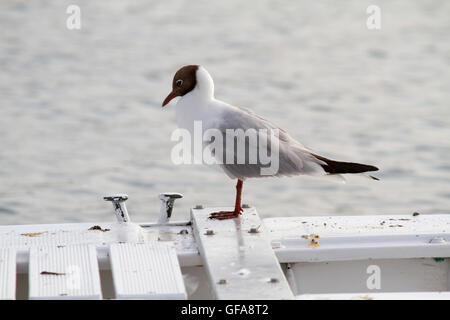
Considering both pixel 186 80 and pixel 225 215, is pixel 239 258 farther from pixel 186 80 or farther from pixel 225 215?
pixel 186 80

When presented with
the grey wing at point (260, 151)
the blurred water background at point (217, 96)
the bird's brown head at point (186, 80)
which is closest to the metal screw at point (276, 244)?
the grey wing at point (260, 151)

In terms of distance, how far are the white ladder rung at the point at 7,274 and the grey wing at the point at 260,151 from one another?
115 cm

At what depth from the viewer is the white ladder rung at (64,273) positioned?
291 cm

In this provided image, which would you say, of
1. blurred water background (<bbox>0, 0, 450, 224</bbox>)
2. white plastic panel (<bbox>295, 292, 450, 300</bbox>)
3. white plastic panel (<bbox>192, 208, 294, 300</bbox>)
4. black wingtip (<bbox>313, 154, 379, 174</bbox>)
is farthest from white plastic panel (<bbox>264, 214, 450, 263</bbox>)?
blurred water background (<bbox>0, 0, 450, 224</bbox>)

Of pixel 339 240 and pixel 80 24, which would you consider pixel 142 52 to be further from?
pixel 339 240

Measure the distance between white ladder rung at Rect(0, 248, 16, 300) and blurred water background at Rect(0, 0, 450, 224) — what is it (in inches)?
161

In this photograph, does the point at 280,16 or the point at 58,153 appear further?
the point at 280,16

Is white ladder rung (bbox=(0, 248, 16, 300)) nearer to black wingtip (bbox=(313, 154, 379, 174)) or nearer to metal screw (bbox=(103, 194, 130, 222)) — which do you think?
metal screw (bbox=(103, 194, 130, 222))

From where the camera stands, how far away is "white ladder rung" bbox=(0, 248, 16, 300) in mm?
2926

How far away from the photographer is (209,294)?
135 inches

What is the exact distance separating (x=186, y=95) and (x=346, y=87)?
6479mm

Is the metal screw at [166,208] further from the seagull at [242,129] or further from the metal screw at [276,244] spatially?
the metal screw at [276,244]
